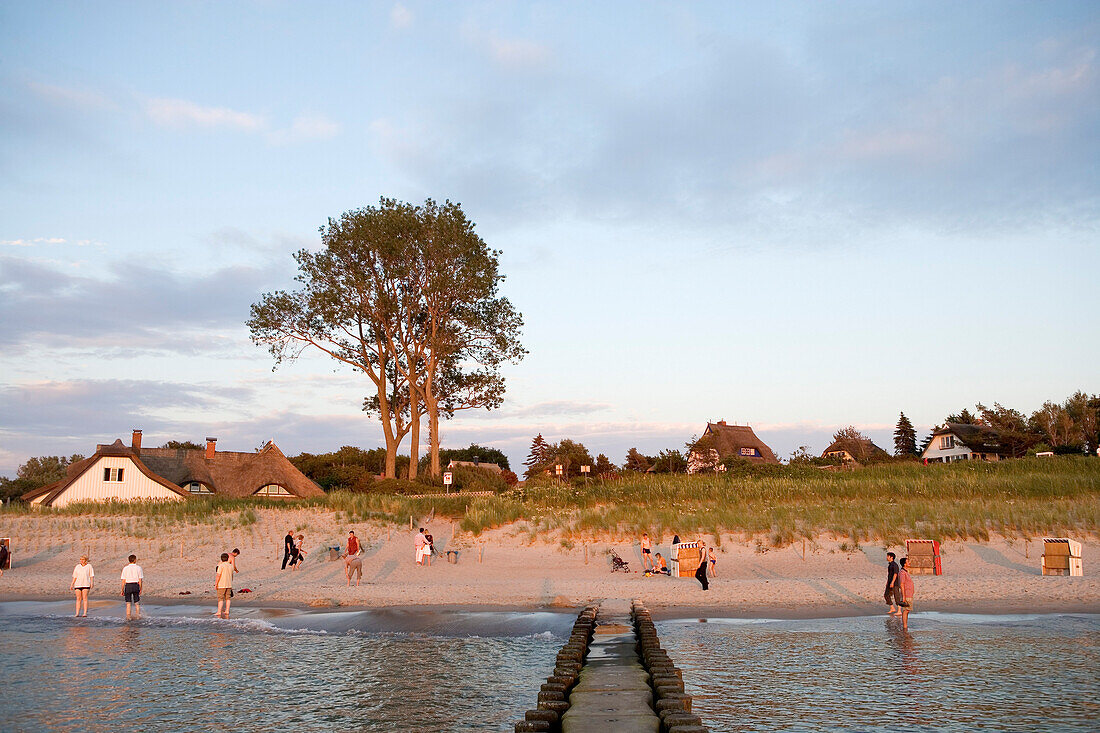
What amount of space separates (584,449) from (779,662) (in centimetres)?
7993

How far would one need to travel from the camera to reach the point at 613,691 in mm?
11867

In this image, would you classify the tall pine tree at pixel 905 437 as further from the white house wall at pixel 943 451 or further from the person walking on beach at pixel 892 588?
the person walking on beach at pixel 892 588

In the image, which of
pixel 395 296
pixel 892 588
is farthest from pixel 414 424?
pixel 892 588

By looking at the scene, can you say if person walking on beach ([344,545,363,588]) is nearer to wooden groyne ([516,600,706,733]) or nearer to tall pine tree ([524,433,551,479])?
wooden groyne ([516,600,706,733])

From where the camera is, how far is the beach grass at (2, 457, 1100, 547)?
30.4 metres

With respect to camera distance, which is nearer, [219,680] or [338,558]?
[219,680]

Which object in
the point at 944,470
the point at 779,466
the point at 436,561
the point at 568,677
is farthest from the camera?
the point at 779,466

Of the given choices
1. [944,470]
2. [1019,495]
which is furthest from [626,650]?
[944,470]

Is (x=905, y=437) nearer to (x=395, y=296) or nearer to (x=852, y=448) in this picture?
(x=852, y=448)

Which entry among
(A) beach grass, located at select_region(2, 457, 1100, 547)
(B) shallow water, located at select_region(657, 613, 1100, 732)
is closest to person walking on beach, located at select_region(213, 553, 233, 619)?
(B) shallow water, located at select_region(657, 613, 1100, 732)

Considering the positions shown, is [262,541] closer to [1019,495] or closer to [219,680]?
[219,680]

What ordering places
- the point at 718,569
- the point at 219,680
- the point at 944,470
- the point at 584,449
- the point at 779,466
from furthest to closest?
the point at 584,449, the point at 779,466, the point at 944,470, the point at 718,569, the point at 219,680

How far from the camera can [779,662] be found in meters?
15.1

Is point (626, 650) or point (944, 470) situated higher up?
point (944, 470)
